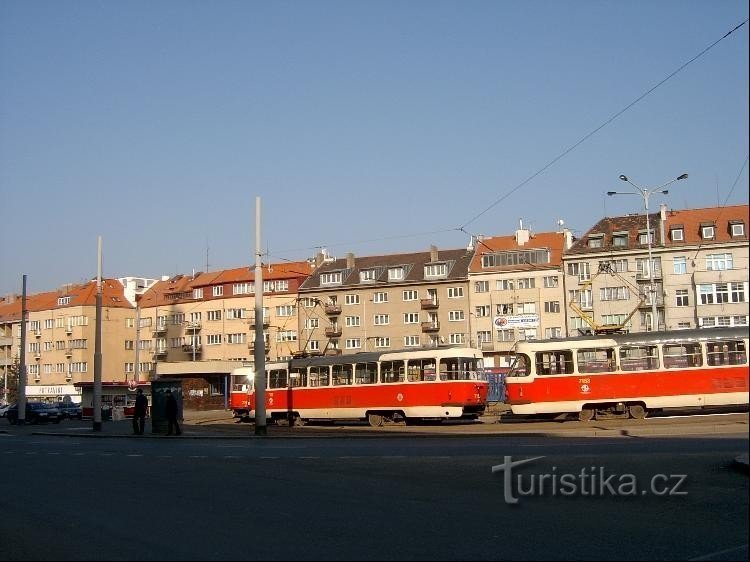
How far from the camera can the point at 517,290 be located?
8069cm

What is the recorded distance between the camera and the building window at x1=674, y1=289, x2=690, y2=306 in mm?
65806

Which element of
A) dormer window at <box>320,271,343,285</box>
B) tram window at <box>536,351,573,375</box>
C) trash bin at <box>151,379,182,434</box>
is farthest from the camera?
dormer window at <box>320,271,343,285</box>

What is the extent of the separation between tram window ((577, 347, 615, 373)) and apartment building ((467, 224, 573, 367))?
45.6m

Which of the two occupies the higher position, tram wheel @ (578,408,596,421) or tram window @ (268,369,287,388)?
tram window @ (268,369,287,388)

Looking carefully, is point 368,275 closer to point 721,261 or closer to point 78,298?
point 78,298

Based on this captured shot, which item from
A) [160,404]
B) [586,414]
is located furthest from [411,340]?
[586,414]

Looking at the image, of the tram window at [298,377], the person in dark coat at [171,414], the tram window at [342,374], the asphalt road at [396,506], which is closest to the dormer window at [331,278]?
the tram window at [298,377]

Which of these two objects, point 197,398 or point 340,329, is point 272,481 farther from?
point 340,329

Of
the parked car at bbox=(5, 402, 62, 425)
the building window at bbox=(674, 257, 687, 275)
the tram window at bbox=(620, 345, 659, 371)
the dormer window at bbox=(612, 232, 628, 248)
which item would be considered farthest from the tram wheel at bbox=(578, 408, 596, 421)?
the dormer window at bbox=(612, 232, 628, 248)

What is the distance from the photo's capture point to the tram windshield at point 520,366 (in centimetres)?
3316

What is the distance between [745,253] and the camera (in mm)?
7660

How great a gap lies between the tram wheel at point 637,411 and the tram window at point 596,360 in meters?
1.51

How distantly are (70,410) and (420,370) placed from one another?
135ft

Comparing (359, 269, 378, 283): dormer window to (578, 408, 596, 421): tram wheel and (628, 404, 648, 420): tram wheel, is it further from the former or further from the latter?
(628, 404, 648, 420): tram wheel
